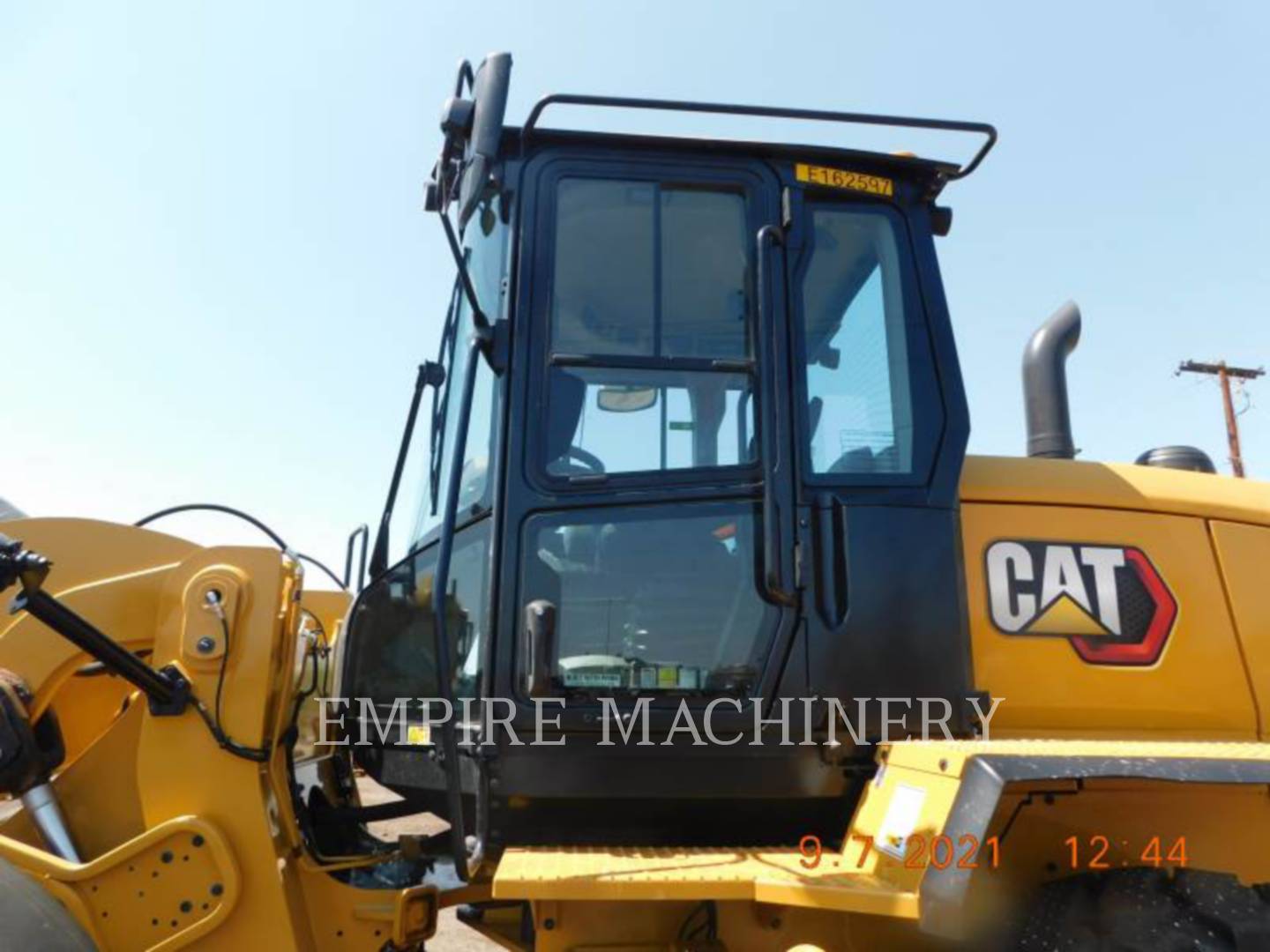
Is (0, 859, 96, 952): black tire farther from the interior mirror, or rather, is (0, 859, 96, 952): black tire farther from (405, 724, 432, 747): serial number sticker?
the interior mirror

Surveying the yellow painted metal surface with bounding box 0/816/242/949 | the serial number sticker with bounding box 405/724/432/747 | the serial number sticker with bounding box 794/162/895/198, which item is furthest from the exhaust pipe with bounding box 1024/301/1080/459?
the yellow painted metal surface with bounding box 0/816/242/949

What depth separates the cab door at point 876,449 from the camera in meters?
2.54

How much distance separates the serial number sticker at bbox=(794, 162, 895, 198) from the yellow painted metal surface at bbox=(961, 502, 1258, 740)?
99cm

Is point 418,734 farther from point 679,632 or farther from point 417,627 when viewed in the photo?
point 679,632

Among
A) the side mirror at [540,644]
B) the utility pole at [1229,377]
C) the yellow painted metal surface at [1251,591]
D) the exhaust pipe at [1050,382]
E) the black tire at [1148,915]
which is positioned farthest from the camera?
the utility pole at [1229,377]

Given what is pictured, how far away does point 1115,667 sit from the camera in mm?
2645

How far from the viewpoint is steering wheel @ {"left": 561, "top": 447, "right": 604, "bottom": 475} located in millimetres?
2611

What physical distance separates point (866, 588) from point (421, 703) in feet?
4.28

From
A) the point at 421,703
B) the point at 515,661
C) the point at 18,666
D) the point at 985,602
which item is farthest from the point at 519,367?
the point at 18,666

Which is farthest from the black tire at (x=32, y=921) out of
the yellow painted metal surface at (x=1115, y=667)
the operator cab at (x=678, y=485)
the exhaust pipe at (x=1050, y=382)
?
the exhaust pipe at (x=1050, y=382)

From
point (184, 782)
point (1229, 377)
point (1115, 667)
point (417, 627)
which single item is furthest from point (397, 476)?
point (1229, 377)

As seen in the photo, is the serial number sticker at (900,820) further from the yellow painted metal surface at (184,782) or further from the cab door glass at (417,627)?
the yellow painted metal surface at (184,782)

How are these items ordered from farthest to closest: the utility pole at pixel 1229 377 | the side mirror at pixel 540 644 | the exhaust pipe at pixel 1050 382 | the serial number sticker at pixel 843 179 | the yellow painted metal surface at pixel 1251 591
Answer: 1. the utility pole at pixel 1229 377
2. the exhaust pipe at pixel 1050 382
3. the serial number sticker at pixel 843 179
4. the yellow painted metal surface at pixel 1251 591
5. the side mirror at pixel 540 644
